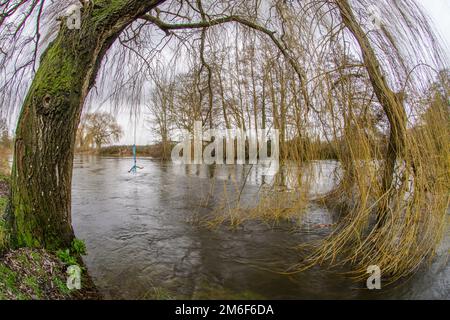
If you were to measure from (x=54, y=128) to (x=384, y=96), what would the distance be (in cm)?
344

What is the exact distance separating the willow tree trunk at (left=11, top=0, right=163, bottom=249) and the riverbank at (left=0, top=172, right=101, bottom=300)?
6.9 inches

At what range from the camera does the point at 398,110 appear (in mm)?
2963

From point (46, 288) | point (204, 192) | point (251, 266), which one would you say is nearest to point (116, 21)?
point (46, 288)

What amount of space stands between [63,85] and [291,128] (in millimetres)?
2476

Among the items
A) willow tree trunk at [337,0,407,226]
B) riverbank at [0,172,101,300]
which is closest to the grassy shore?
riverbank at [0,172,101,300]

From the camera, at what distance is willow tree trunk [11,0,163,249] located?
2871 mm

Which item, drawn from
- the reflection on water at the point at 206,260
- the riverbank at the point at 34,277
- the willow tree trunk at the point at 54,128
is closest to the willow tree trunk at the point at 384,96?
the reflection on water at the point at 206,260

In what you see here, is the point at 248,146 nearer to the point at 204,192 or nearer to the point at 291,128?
the point at 291,128

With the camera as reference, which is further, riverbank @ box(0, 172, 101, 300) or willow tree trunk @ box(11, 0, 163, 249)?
willow tree trunk @ box(11, 0, 163, 249)

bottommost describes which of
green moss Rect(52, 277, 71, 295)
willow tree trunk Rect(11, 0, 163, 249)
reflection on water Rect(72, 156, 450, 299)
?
reflection on water Rect(72, 156, 450, 299)

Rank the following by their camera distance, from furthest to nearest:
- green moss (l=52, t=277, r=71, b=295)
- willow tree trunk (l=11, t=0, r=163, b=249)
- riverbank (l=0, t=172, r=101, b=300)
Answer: willow tree trunk (l=11, t=0, r=163, b=249) < green moss (l=52, t=277, r=71, b=295) < riverbank (l=0, t=172, r=101, b=300)

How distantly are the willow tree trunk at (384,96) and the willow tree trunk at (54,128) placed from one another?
2296 millimetres

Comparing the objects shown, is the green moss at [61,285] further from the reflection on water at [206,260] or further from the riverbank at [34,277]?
the reflection on water at [206,260]

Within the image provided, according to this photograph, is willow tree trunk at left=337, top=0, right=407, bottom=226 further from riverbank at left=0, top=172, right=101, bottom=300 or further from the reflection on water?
riverbank at left=0, top=172, right=101, bottom=300
